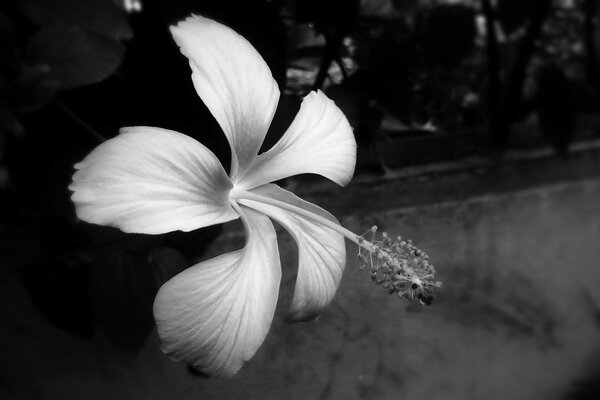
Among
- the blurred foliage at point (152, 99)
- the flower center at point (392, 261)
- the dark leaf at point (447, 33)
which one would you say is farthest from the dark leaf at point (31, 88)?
the dark leaf at point (447, 33)

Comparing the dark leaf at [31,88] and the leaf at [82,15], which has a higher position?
the leaf at [82,15]

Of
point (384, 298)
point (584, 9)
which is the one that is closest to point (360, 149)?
point (384, 298)

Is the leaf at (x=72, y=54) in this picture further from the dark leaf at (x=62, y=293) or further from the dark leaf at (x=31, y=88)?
the dark leaf at (x=62, y=293)

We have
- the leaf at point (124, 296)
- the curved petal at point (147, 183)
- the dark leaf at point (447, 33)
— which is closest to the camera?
the curved petal at point (147, 183)

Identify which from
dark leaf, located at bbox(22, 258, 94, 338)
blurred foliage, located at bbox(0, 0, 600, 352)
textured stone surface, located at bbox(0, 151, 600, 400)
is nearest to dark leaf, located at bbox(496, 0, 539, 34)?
blurred foliage, located at bbox(0, 0, 600, 352)

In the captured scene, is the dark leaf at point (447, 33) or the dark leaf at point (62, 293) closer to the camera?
the dark leaf at point (62, 293)

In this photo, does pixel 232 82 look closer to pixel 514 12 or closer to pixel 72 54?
pixel 72 54

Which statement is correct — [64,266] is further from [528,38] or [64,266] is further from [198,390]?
[528,38]
